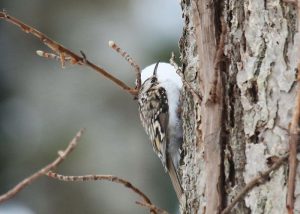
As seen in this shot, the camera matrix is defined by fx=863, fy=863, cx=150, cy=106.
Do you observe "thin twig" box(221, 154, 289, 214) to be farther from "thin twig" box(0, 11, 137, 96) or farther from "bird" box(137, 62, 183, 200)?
"bird" box(137, 62, 183, 200)

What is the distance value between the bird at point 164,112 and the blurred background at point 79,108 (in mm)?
2795

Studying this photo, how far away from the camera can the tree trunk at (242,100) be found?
179cm

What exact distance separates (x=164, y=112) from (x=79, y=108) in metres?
4.02

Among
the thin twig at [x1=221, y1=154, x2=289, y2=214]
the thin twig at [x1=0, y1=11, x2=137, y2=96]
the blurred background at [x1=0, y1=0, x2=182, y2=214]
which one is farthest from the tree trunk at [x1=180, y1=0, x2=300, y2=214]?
the blurred background at [x1=0, y1=0, x2=182, y2=214]

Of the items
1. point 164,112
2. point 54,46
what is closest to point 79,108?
point 164,112

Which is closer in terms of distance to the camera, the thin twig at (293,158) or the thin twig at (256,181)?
the thin twig at (293,158)

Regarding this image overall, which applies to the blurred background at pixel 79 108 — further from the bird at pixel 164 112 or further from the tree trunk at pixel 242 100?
the tree trunk at pixel 242 100

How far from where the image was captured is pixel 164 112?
3273mm

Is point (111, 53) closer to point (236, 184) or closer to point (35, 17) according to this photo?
point (35, 17)

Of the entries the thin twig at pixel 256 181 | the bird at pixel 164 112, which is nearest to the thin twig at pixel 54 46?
the thin twig at pixel 256 181

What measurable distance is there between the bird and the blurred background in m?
2.80

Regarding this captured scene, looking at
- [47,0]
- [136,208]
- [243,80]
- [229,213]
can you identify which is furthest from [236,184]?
[47,0]

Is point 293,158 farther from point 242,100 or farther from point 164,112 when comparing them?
point 164,112

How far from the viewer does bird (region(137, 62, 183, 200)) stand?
120 inches
